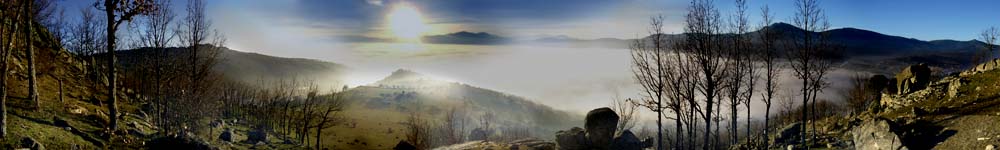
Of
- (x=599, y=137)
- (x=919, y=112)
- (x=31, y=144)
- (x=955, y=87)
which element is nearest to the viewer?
(x=31, y=144)

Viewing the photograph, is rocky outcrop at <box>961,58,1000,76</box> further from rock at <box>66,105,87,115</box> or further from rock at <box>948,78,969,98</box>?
rock at <box>66,105,87,115</box>

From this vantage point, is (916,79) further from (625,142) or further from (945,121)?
(625,142)

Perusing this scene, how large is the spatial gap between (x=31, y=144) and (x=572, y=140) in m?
26.7

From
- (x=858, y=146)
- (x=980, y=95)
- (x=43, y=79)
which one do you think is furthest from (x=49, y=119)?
(x=980, y=95)

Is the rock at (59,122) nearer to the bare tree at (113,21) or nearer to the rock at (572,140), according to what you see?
the bare tree at (113,21)

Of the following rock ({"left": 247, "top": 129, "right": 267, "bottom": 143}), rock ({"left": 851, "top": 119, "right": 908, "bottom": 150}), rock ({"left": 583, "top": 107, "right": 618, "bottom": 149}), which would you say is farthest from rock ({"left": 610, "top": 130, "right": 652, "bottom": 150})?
rock ({"left": 247, "top": 129, "right": 267, "bottom": 143})

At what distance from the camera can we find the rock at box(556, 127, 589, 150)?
115 ft

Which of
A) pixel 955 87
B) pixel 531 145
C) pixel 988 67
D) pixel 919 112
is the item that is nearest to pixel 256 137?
pixel 531 145

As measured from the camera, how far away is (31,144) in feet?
66.8

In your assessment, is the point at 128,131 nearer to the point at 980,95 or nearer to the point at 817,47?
the point at 817,47

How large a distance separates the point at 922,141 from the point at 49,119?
145 feet

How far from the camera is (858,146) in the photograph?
1245 inches

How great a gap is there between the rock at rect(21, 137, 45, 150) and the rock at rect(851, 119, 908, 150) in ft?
127

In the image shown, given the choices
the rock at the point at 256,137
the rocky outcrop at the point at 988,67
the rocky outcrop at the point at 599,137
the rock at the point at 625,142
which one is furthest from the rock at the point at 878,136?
the rock at the point at 256,137
